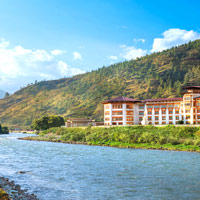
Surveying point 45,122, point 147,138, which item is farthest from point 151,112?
point 45,122

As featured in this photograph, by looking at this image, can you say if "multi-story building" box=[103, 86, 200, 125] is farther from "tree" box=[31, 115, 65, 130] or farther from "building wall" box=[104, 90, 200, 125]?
"tree" box=[31, 115, 65, 130]

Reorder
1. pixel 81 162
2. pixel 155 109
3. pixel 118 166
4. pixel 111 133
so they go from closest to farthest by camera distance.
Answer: pixel 118 166
pixel 81 162
pixel 111 133
pixel 155 109

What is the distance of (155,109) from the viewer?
140250 mm

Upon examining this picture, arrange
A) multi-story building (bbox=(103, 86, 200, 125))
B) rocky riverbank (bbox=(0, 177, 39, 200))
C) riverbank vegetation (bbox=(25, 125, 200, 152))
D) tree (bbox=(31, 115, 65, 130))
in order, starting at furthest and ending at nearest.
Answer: tree (bbox=(31, 115, 65, 130)) < multi-story building (bbox=(103, 86, 200, 125)) < riverbank vegetation (bbox=(25, 125, 200, 152)) < rocky riverbank (bbox=(0, 177, 39, 200))

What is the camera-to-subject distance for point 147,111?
142 metres

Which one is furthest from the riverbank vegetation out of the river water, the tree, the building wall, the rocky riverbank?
the tree

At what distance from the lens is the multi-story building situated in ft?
441

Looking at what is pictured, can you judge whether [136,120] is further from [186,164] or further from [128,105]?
[186,164]

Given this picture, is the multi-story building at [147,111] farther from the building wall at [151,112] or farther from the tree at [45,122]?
the tree at [45,122]

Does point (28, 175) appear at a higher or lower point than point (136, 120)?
lower

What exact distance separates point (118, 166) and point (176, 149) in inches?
1273

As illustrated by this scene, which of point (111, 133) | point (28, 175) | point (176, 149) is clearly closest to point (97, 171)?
point (28, 175)

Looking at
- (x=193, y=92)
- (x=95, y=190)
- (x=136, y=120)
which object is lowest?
(x=95, y=190)

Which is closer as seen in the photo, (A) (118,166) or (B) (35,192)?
(B) (35,192)
